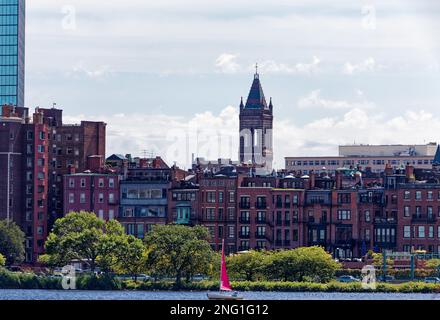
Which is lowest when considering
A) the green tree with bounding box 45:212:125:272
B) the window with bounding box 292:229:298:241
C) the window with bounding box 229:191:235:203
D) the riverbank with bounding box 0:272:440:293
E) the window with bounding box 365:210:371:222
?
the riverbank with bounding box 0:272:440:293

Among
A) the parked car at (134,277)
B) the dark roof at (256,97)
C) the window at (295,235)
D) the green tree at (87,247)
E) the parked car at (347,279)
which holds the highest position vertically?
the dark roof at (256,97)

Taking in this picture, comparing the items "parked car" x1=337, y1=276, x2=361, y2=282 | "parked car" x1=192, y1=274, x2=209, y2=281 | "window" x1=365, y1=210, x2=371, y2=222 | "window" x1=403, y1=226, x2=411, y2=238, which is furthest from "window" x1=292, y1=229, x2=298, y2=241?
"parked car" x1=192, y1=274, x2=209, y2=281

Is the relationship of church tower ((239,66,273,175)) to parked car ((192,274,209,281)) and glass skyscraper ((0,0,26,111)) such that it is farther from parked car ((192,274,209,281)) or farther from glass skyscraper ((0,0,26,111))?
Result: parked car ((192,274,209,281))

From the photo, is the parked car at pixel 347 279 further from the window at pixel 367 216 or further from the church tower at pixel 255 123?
the church tower at pixel 255 123

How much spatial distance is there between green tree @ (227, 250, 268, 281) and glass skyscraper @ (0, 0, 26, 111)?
65.4 m

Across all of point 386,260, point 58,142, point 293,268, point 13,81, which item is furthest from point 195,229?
point 13,81

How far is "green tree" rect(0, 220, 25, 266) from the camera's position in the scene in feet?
405

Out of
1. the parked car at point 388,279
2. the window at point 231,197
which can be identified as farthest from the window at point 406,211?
the parked car at point 388,279

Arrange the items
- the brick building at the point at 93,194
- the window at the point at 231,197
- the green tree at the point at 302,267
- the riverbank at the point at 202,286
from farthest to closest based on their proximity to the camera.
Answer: the brick building at the point at 93,194
the window at the point at 231,197
the green tree at the point at 302,267
the riverbank at the point at 202,286

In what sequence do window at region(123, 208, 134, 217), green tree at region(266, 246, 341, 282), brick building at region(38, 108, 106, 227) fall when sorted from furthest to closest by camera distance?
brick building at region(38, 108, 106, 227), window at region(123, 208, 134, 217), green tree at region(266, 246, 341, 282)

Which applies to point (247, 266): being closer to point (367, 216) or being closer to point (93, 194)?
point (367, 216)

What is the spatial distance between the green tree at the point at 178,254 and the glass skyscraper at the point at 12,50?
217ft

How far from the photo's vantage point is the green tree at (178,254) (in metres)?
105

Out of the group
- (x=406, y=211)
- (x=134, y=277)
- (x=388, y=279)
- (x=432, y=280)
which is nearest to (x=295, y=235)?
(x=406, y=211)
